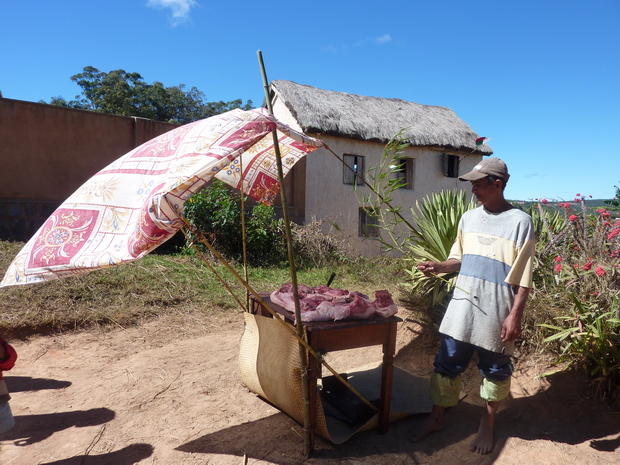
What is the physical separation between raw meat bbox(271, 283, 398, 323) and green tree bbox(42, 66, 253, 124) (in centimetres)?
Result: 2083

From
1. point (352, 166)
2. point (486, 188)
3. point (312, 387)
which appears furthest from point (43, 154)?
point (486, 188)

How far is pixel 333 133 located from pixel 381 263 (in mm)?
3700

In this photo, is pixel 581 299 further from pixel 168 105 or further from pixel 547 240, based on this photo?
pixel 168 105

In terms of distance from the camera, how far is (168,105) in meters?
26.8

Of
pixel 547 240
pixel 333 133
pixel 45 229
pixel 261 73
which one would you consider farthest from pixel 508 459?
pixel 333 133

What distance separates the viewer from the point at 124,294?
605 cm

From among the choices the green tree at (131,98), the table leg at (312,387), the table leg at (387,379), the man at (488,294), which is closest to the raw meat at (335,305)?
the table leg at (387,379)

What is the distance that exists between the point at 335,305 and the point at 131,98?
24922 millimetres

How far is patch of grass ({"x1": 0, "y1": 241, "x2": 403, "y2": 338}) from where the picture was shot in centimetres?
521

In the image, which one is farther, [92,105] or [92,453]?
[92,105]

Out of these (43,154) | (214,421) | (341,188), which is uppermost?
(43,154)

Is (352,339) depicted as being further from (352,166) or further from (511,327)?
(352,166)

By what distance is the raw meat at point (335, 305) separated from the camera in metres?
2.91

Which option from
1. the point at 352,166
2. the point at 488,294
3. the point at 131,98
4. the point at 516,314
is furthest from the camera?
the point at 131,98
